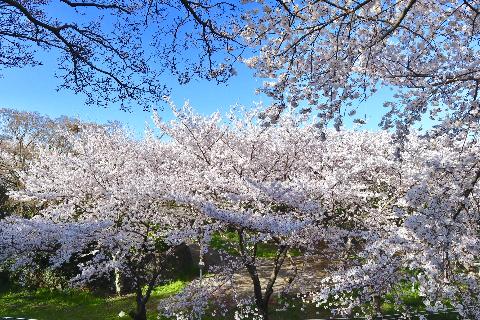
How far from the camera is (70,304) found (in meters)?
14.0

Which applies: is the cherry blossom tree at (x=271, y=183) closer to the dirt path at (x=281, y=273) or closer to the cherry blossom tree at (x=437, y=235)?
the cherry blossom tree at (x=437, y=235)

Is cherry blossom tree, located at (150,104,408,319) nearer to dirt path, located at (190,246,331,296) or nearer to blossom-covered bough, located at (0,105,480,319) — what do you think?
blossom-covered bough, located at (0,105,480,319)

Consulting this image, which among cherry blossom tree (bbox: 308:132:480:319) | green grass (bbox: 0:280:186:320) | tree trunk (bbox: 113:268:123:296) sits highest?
cherry blossom tree (bbox: 308:132:480:319)

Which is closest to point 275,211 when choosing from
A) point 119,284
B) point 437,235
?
point 437,235

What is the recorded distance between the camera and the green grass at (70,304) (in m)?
12.6

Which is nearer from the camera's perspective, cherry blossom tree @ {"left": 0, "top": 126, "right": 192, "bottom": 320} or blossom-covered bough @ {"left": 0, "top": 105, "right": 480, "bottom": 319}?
blossom-covered bough @ {"left": 0, "top": 105, "right": 480, "bottom": 319}

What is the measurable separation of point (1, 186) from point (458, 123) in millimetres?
20592

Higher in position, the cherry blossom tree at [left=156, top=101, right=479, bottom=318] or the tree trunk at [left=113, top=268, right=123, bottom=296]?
the cherry blossom tree at [left=156, top=101, right=479, bottom=318]

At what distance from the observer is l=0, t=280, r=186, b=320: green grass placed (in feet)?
41.4

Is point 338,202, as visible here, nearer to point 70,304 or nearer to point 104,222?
point 104,222

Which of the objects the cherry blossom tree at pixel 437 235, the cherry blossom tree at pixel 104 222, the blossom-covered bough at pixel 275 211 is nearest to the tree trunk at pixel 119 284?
the blossom-covered bough at pixel 275 211

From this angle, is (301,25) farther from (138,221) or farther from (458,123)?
(138,221)

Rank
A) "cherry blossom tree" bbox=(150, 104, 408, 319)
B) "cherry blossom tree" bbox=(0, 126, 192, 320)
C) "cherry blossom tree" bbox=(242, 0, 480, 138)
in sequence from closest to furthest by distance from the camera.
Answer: "cherry blossom tree" bbox=(242, 0, 480, 138), "cherry blossom tree" bbox=(150, 104, 408, 319), "cherry blossom tree" bbox=(0, 126, 192, 320)

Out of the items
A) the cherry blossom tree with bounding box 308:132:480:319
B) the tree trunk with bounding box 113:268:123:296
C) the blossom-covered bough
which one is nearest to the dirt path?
the blossom-covered bough
